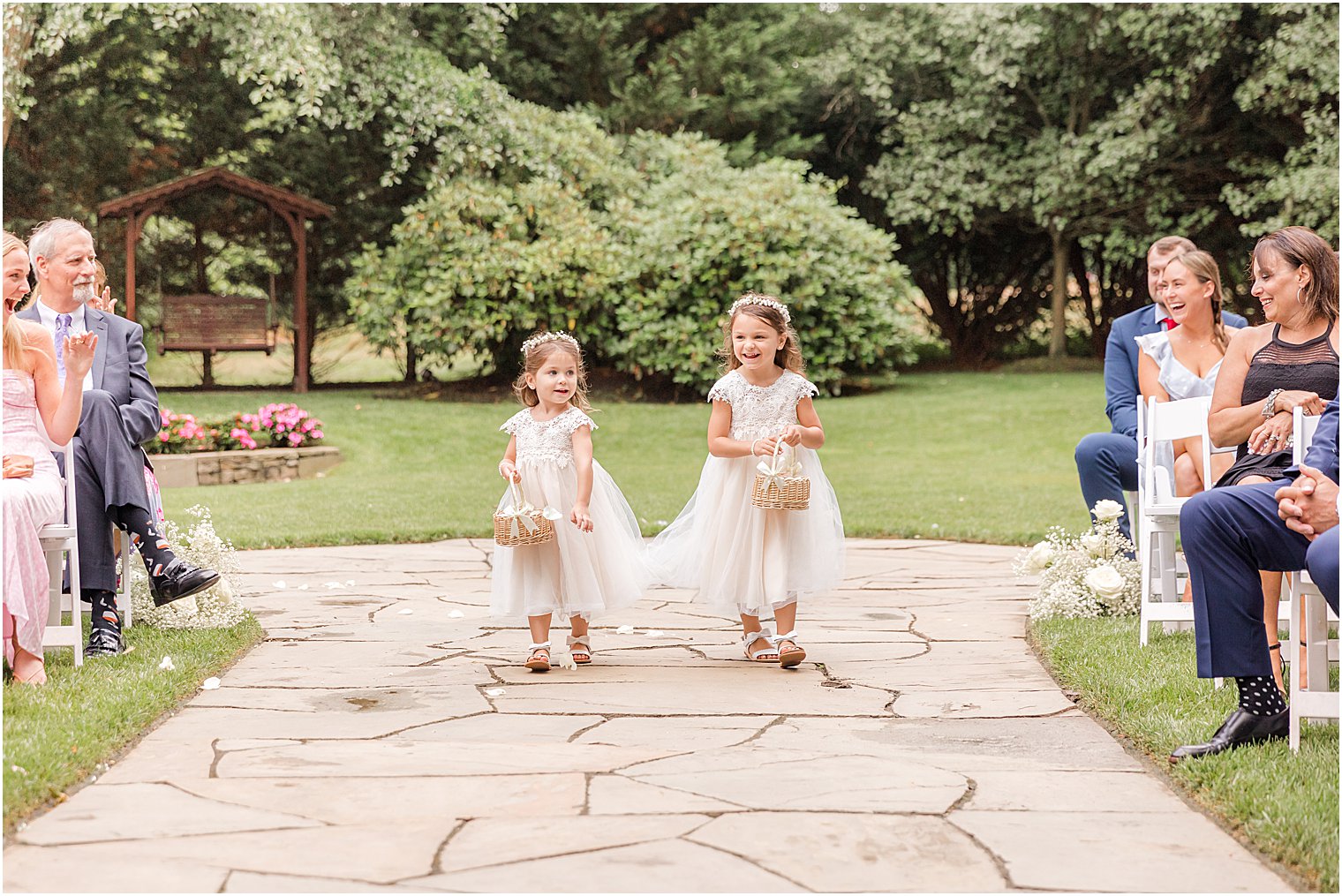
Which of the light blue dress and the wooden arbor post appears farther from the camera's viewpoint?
the wooden arbor post

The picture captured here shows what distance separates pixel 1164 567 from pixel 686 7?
19455 millimetres

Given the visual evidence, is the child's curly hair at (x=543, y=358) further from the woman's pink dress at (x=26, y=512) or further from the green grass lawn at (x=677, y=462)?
the green grass lawn at (x=677, y=462)

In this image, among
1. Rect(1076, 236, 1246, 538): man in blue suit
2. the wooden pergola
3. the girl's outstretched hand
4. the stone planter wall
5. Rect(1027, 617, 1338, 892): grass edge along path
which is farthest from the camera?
the wooden pergola

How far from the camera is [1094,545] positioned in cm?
614

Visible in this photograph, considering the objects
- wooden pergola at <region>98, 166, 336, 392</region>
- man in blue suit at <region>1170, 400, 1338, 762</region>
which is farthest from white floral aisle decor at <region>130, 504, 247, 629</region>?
wooden pergola at <region>98, 166, 336, 392</region>

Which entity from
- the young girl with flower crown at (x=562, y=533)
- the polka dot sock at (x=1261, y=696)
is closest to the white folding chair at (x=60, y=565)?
the young girl with flower crown at (x=562, y=533)

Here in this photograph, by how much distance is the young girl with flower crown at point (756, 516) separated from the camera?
17.5ft

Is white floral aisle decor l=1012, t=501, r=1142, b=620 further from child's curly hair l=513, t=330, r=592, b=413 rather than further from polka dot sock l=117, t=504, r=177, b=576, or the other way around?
polka dot sock l=117, t=504, r=177, b=576

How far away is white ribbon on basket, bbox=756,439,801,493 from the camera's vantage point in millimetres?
5184

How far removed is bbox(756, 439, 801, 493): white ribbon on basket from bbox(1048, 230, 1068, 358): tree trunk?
1699 cm

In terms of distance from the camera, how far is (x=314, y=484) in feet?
39.2

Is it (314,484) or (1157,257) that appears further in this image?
(314,484)

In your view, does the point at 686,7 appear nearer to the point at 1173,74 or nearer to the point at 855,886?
the point at 1173,74

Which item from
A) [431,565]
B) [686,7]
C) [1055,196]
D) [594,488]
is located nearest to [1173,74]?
[1055,196]
